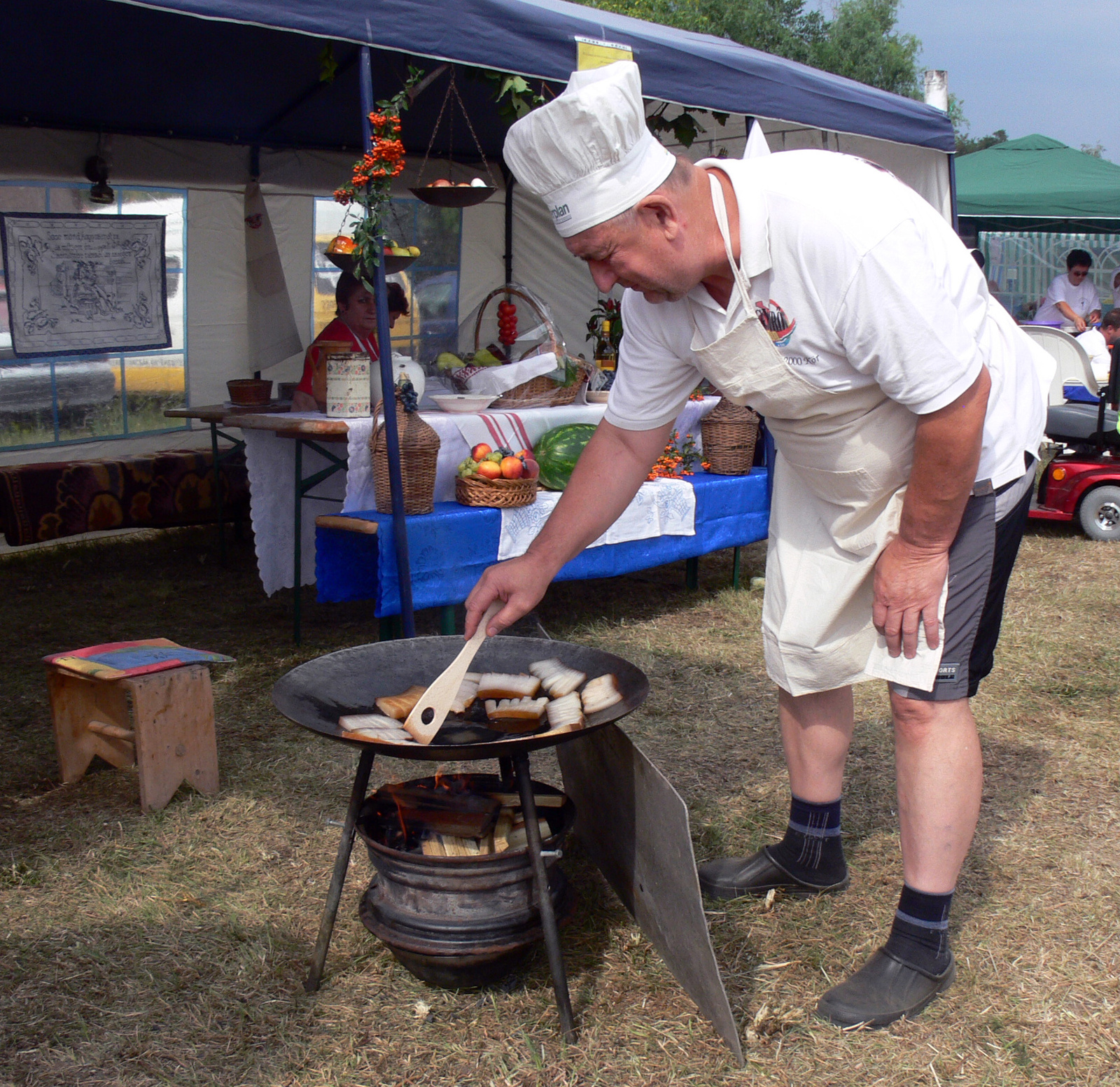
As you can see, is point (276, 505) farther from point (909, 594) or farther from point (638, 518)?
point (909, 594)

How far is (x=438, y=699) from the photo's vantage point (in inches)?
78.3

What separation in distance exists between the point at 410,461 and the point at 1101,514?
442 cm

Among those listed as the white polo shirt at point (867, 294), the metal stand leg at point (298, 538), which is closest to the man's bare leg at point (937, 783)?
the white polo shirt at point (867, 294)

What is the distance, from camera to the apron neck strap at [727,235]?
1.77m

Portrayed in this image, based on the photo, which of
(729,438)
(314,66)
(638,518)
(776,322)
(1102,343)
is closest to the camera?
(776,322)

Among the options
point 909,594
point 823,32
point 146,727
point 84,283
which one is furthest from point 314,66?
point 823,32

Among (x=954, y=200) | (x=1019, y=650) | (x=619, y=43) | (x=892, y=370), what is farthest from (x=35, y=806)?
(x=954, y=200)

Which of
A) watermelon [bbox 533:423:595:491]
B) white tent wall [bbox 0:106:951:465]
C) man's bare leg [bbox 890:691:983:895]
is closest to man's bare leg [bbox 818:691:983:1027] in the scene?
man's bare leg [bbox 890:691:983:895]

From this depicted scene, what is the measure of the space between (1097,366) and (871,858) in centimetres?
659

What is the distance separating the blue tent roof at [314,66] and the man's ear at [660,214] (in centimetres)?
176

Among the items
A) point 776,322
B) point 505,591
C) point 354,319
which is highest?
point 354,319

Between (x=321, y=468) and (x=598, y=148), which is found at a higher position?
(x=598, y=148)

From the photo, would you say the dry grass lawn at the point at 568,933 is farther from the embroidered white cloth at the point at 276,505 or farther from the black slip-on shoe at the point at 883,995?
the embroidered white cloth at the point at 276,505

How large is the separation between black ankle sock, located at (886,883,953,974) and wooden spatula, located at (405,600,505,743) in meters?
0.95
